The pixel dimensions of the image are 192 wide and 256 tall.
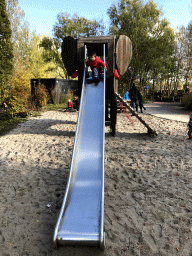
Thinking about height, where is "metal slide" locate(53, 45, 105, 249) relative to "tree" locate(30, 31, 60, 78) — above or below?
below

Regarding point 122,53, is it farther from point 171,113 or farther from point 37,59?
point 37,59

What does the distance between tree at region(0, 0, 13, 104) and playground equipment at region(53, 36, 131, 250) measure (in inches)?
219

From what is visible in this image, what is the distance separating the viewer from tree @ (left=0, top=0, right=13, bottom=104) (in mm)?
11138

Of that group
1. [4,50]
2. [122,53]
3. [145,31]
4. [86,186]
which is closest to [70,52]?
[122,53]

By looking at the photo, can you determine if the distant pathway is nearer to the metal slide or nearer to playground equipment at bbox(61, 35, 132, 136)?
playground equipment at bbox(61, 35, 132, 136)

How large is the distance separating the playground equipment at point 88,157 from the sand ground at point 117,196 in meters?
0.24

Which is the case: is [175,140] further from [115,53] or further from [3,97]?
[3,97]

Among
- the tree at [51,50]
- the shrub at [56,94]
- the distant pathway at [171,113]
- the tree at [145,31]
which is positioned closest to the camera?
the distant pathway at [171,113]

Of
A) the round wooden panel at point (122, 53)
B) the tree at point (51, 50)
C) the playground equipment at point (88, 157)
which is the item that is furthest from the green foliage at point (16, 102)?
the tree at point (51, 50)

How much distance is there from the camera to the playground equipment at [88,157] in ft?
8.86

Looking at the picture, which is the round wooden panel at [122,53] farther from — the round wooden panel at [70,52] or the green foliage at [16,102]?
the green foliage at [16,102]

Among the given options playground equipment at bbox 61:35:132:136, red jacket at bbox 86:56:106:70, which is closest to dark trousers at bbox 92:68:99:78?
red jacket at bbox 86:56:106:70

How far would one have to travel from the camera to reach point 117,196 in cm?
392

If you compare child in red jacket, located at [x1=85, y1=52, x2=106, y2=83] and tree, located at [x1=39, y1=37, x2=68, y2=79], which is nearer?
child in red jacket, located at [x1=85, y1=52, x2=106, y2=83]
